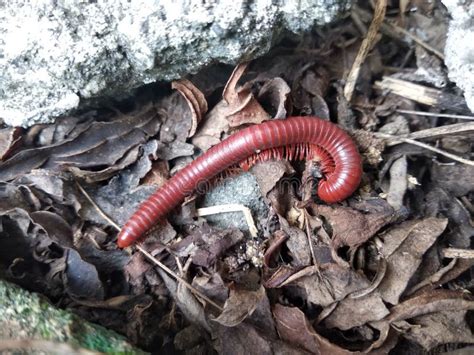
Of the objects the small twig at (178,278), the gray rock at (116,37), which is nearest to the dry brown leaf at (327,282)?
the small twig at (178,278)

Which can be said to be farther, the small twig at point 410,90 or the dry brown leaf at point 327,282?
the small twig at point 410,90

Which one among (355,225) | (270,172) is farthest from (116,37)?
(355,225)

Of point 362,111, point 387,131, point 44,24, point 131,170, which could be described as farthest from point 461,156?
point 44,24

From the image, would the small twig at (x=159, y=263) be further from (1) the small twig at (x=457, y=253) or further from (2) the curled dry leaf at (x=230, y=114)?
(1) the small twig at (x=457, y=253)

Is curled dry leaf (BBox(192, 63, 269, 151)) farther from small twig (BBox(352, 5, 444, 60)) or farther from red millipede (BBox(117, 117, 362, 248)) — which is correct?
small twig (BBox(352, 5, 444, 60))

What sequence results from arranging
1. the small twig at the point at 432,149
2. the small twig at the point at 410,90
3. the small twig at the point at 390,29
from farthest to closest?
the small twig at the point at 390,29 < the small twig at the point at 410,90 < the small twig at the point at 432,149

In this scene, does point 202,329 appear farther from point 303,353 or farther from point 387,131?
point 387,131
